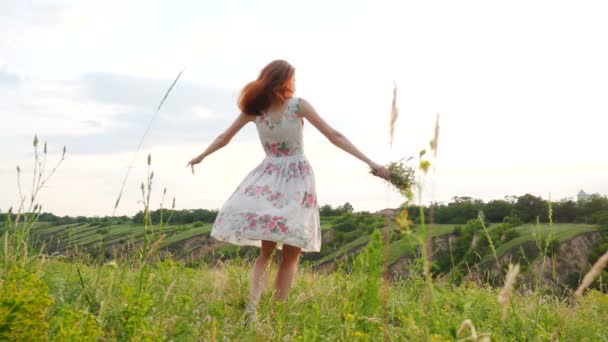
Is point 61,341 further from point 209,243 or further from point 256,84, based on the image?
point 209,243

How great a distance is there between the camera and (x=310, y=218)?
4.86m

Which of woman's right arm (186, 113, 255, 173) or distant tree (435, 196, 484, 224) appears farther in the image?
distant tree (435, 196, 484, 224)

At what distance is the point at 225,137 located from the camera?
544 cm

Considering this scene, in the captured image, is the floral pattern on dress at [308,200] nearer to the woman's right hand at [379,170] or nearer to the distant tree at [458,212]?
the woman's right hand at [379,170]

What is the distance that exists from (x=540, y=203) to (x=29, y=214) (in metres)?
18.2

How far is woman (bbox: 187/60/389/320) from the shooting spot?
471 cm

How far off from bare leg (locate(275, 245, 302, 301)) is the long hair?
121cm

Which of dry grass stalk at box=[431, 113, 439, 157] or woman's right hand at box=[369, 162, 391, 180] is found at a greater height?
woman's right hand at box=[369, 162, 391, 180]

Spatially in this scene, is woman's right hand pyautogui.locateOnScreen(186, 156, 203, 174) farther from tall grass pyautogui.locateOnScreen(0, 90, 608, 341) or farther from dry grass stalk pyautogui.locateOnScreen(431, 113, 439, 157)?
dry grass stalk pyautogui.locateOnScreen(431, 113, 439, 157)

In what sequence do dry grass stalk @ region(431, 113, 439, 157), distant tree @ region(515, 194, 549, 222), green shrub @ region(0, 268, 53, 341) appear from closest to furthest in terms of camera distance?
dry grass stalk @ region(431, 113, 439, 157)
green shrub @ region(0, 268, 53, 341)
distant tree @ region(515, 194, 549, 222)

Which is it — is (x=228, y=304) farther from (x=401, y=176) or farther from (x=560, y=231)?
(x=560, y=231)

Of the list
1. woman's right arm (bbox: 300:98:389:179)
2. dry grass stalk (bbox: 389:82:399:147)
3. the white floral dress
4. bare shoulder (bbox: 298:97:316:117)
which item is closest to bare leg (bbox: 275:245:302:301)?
the white floral dress

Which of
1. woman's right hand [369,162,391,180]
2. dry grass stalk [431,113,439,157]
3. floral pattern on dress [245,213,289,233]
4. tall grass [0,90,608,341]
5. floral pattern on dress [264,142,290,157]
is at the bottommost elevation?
tall grass [0,90,608,341]

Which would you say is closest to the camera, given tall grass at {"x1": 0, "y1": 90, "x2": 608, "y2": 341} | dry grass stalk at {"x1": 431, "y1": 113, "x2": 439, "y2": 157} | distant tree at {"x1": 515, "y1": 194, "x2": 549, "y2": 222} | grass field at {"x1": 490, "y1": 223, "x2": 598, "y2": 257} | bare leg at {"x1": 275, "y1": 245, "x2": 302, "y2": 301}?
dry grass stalk at {"x1": 431, "y1": 113, "x2": 439, "y2": 157}
